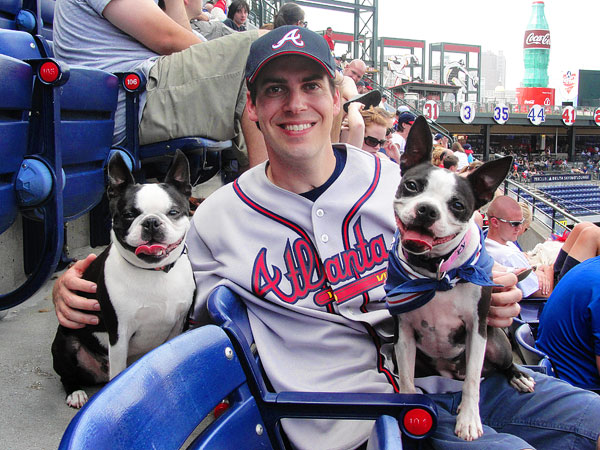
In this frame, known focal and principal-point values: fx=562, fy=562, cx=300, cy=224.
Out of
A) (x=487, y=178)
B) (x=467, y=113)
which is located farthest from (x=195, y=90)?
(x=467, y=113)

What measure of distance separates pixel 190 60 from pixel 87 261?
1.40m

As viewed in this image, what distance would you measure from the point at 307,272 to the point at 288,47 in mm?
758

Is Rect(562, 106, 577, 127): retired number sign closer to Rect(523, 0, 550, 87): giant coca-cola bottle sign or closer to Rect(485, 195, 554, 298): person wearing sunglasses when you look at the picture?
Rect(523, 0, 550, 87): giant coca-cola bottle sign

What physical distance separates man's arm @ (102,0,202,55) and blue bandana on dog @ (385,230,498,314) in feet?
7.12

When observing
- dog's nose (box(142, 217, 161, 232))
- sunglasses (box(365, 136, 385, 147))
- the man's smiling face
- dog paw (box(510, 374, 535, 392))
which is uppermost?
the man's smiling face

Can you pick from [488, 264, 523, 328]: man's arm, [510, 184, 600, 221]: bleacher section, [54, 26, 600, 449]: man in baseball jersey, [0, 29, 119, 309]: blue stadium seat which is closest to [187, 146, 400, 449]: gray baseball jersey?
[54, 26, 600, 449]: man in baseball jersey

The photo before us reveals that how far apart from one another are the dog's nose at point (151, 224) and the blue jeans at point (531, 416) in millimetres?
1084

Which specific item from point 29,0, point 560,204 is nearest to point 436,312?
point 29,0

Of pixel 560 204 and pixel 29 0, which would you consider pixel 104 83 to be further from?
pixel 560 204

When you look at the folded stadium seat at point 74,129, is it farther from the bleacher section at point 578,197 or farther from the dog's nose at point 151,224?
the bleacher section at point 578,197

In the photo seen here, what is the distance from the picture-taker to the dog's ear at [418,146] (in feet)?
5.65

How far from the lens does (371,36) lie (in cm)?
3756

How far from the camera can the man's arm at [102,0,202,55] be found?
3.04m

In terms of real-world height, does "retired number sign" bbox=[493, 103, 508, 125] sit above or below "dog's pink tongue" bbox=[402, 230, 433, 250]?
above
